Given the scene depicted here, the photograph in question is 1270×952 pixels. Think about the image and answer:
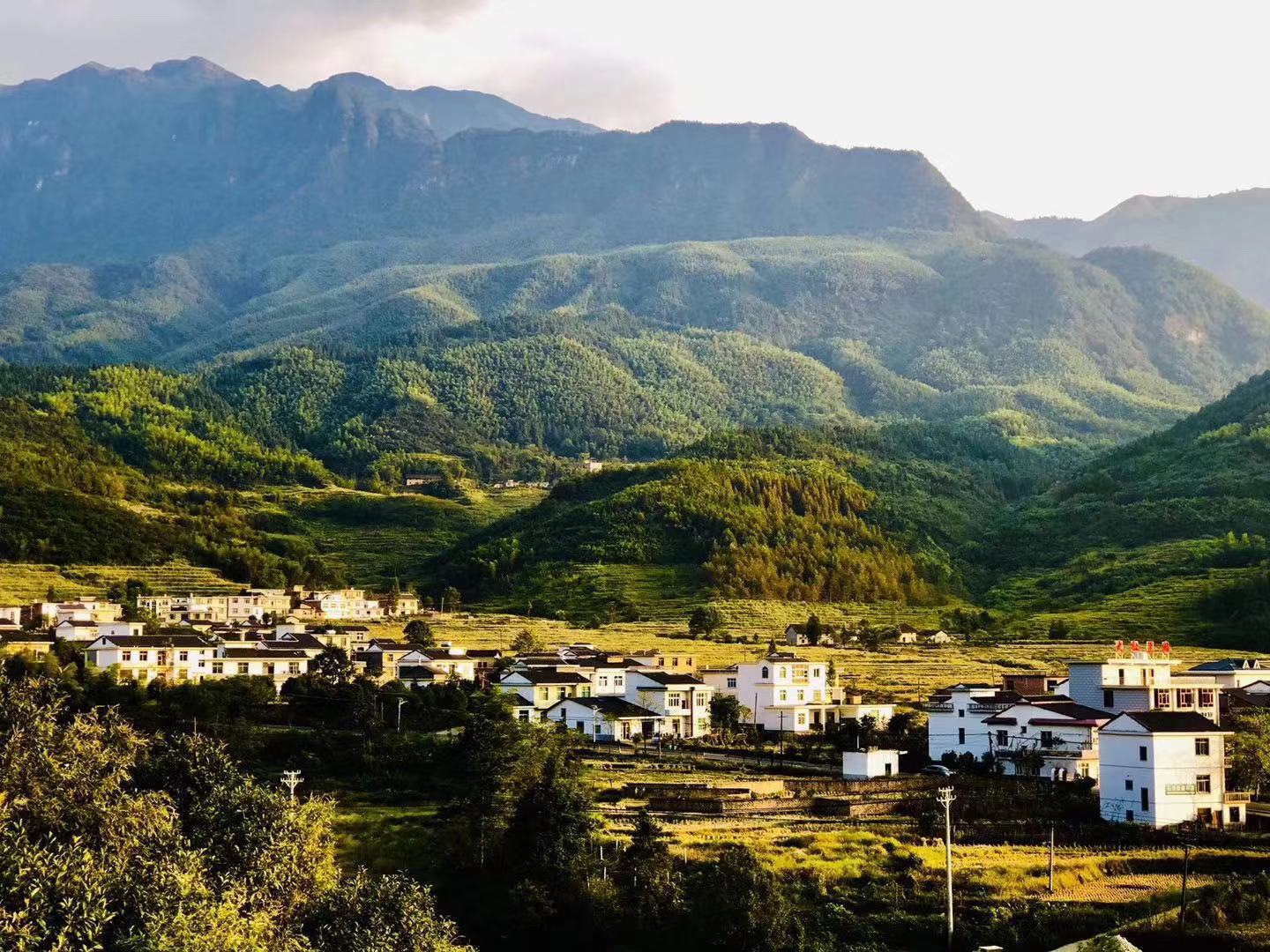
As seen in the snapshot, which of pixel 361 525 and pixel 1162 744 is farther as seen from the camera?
pixel 361 525

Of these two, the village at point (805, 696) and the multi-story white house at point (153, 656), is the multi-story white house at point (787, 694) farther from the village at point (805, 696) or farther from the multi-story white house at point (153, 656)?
the multi-story white house at point (153, 656)

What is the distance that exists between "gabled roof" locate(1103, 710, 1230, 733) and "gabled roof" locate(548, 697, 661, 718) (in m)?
24.5

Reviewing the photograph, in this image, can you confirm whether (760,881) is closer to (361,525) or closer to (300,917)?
(300,917)

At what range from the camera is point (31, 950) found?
37875 millimetres

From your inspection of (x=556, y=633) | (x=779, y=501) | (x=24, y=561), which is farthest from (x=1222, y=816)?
(x=779, y=501)

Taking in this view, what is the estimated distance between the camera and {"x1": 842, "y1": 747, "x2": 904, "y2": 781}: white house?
6525 centimetres

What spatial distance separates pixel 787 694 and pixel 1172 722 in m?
27.8

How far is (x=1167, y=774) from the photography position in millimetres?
56156

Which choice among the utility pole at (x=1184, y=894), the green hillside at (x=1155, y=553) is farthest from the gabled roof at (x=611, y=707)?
the green hillside at (x=1155, y=553)

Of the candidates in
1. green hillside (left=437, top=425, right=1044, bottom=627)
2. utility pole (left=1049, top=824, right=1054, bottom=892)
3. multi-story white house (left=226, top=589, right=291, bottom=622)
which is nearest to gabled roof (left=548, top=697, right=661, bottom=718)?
utility pole (left=1049, top=824, right=1054, bottom=892)

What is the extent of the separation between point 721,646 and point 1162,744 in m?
56.6

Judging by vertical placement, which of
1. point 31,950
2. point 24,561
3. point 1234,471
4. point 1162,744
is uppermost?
point 1234,471

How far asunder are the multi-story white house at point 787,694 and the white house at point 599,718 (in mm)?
7360

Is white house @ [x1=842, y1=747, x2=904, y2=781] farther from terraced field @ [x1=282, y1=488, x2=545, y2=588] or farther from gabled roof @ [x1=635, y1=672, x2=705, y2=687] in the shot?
terraced field @ [x1=282, y1=488, x2=545, y2=588]
